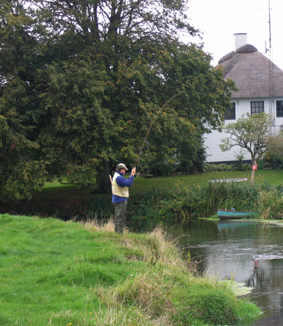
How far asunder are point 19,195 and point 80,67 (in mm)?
7273

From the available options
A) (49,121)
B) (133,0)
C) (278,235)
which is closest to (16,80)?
(49,121)

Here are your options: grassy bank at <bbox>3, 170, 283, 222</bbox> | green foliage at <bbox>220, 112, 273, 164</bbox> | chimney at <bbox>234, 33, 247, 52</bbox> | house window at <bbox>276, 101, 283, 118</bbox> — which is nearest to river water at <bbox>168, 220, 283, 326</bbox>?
grassy bank at <bbox>3, 170, 283, 222</bbox>

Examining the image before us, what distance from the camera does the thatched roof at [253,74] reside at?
4181cm

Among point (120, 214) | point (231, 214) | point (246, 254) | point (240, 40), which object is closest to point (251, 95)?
point (240, 40)

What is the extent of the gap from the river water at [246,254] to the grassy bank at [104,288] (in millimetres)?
814

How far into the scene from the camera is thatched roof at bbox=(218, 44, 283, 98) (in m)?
41.8

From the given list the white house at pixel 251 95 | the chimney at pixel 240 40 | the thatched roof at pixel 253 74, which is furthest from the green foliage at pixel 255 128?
the chimney at pixel 240 40

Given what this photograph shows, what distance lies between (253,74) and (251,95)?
2.30 meters

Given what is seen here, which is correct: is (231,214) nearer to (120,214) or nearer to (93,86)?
(93,86)

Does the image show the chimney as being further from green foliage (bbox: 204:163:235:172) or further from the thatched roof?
green foliage (bbox: 204:163:235:172)

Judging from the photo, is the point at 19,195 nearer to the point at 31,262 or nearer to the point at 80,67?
the point at 80,67

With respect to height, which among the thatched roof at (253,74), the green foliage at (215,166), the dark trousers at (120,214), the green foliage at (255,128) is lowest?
the dark trousers at (120,214)

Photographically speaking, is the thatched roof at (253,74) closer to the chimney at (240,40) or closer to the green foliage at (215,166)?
the chimney at (240,40)

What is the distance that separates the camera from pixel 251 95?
137 feet
